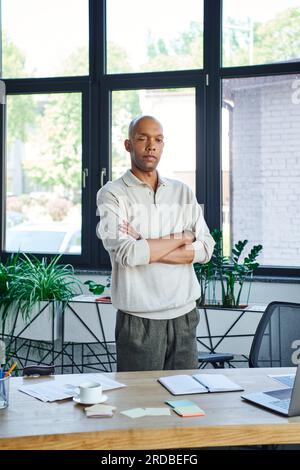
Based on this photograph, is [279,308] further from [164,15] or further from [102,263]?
[164,15]

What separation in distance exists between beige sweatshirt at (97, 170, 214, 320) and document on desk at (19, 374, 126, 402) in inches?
15.8

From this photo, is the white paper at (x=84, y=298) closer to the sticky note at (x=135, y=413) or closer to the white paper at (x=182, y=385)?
the white paper at (x=182, y=385)

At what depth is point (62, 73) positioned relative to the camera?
4.84 meters

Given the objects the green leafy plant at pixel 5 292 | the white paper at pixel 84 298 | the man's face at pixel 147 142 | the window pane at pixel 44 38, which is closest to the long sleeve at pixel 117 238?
the man's face at pixel 147 142

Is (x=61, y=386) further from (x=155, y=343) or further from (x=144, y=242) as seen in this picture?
(x=144, y=242)

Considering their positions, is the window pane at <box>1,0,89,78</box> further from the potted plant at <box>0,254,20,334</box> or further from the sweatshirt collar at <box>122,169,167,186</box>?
the sweatshirt collar at <box>122,169,167,186</box>

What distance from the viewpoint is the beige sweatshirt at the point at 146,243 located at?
2.64 metres

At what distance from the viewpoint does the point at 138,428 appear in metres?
1.79

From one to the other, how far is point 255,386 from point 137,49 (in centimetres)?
308

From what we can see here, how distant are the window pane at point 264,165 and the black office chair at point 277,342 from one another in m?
1.63

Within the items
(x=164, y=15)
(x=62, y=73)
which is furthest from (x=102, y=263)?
(x=164, y=15)
